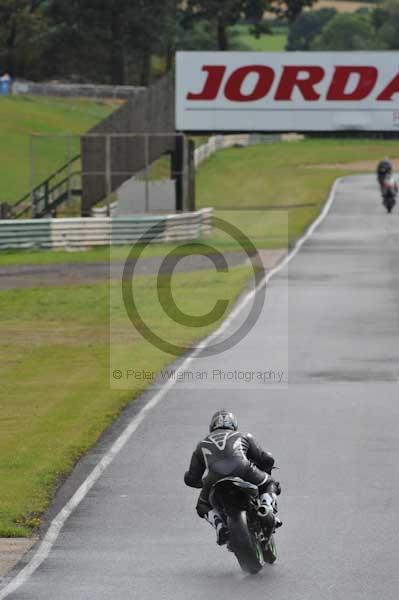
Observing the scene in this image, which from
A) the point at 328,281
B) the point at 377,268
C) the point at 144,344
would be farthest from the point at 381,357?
the point at 377,268

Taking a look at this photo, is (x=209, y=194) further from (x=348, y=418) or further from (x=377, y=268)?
(x=348, y=418)

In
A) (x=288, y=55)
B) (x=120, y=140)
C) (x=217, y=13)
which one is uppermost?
(x=217, y=13)

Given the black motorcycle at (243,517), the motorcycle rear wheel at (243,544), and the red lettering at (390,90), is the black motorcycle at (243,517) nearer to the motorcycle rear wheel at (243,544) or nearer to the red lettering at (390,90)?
the motorcycle rear wheel at (243,544)

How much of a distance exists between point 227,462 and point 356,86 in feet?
126

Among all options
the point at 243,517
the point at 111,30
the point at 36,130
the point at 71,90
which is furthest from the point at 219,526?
the point at 111,30

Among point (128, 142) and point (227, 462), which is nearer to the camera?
point (227, 462)

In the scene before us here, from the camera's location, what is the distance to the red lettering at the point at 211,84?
48406mm

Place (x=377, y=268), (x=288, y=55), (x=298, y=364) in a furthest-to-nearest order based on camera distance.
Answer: (x=288, y=55), (x=377, y=268), (x=298, y=364)

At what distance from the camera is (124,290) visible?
3531 cm

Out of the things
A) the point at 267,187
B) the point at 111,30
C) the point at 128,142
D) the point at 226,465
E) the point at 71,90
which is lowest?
the point at 226,465

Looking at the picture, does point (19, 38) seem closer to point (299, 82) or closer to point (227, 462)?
→ point (299, 82)

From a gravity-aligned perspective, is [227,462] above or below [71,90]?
below

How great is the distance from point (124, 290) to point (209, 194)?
36388mm

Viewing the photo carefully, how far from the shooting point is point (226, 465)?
11375 millimetres
